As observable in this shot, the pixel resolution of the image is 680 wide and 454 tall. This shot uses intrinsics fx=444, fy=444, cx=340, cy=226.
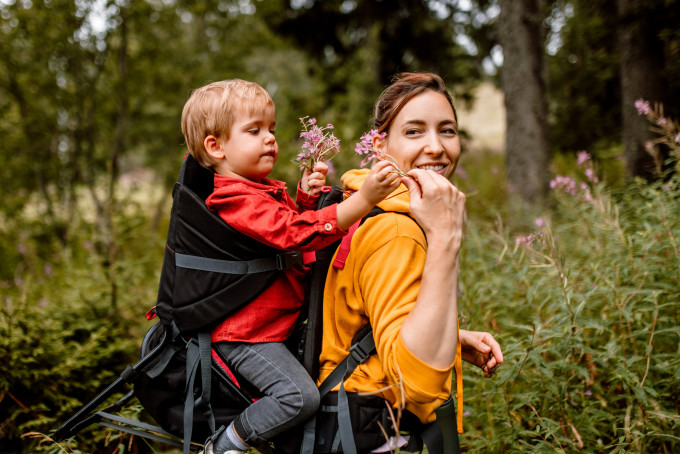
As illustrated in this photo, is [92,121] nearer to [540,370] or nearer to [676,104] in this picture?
[540,370]

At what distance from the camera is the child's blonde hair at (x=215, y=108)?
1.78 meters

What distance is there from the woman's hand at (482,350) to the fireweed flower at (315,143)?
910mm

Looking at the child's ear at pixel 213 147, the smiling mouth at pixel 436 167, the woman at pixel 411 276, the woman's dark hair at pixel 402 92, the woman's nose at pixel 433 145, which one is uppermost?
the woman's dark hair at pixel 402 92

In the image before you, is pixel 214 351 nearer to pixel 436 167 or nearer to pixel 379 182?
pixel 379 182

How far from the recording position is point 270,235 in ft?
4.92

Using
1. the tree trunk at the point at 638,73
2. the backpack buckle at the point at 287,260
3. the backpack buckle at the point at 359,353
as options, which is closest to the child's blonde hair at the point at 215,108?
the backpack buckle at the point at 287,260

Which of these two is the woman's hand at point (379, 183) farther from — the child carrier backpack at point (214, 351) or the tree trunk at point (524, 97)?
the tree trunk at point (524, 97)

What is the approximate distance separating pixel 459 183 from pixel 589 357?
11.3 ft

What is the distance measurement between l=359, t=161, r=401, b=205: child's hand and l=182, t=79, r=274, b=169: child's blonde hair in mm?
686

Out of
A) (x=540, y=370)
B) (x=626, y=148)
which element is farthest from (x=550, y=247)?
(x=626, y=148)

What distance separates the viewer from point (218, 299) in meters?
1.58

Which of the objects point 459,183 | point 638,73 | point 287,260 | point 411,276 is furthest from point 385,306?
point 638,73

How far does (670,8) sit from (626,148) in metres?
1.95

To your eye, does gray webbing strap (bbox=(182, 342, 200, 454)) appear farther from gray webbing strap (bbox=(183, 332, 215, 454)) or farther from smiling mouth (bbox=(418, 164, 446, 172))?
smiling mouth (bbox=(418, 164, 446, 172))
